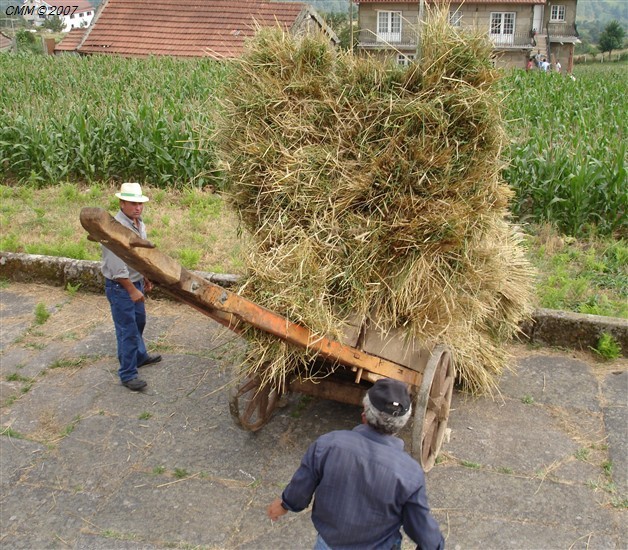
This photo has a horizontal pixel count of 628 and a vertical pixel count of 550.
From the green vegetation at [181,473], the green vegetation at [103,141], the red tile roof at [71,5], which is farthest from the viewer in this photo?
the red tile roof at [71,5]

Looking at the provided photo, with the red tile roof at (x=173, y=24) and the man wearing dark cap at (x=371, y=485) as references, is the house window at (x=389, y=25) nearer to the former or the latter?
the red tile roof at (x=173, y=24)

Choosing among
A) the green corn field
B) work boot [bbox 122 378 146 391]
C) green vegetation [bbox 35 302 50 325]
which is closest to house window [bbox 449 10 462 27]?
the green corn field

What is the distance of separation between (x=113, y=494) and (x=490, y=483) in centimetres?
Result: 238

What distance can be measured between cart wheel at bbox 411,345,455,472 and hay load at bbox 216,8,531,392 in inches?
Result: 7.4

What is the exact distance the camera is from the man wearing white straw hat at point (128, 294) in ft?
16.5

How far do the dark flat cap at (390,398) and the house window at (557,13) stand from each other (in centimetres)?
5276

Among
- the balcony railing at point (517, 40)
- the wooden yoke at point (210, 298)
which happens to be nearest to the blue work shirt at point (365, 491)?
the wooden yoke at point (210, 298)

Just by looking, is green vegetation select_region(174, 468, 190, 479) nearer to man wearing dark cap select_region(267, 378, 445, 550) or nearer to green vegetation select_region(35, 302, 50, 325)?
man wearing dark cap select_region(267, 378, 445, 550)

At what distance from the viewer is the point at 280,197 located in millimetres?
4363

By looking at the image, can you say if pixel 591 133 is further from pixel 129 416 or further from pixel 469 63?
pixel 129 416

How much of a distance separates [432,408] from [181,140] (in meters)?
5.95

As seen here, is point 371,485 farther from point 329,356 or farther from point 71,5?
point 71,5

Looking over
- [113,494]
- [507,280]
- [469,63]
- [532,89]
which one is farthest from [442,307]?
[532,89]

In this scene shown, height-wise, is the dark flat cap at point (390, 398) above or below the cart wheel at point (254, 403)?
above
